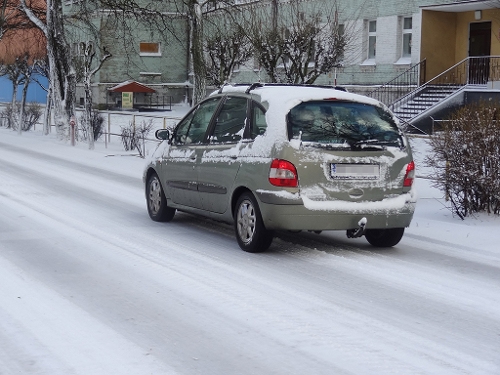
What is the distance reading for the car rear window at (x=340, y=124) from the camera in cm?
929

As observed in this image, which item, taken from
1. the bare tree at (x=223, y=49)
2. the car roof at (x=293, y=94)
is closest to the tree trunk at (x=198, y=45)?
the bare tree at (x=223, y=49)

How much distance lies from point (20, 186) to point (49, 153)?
1035 cm

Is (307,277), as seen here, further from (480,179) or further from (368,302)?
(480,179)

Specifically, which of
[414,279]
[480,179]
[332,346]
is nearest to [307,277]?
[414,279]

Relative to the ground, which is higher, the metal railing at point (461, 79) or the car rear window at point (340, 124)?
the metal railing at point (461, 79)

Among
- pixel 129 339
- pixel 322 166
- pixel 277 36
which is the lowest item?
pixel 129 339

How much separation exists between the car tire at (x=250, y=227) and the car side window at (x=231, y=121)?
77cm

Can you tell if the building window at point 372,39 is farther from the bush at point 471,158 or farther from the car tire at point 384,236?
the car tire at point 384,236

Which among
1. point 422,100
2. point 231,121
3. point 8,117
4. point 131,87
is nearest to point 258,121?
point 231,121

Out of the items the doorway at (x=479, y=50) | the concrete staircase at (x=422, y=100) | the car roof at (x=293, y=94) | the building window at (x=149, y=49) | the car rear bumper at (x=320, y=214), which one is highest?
the building window at (x=149, y=49)

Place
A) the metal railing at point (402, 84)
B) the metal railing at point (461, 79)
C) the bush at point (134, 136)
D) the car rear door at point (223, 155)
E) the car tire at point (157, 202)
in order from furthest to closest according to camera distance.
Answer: the metal railing at point (402, 84), the metal railing at point (461, 79), the bush at point (134, 136), the car tire at point (157, 202), the car rear door at point (223, 155)

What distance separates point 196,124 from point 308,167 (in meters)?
2.38

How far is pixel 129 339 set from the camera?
6.09 m

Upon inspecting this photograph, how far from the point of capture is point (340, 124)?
941cm
